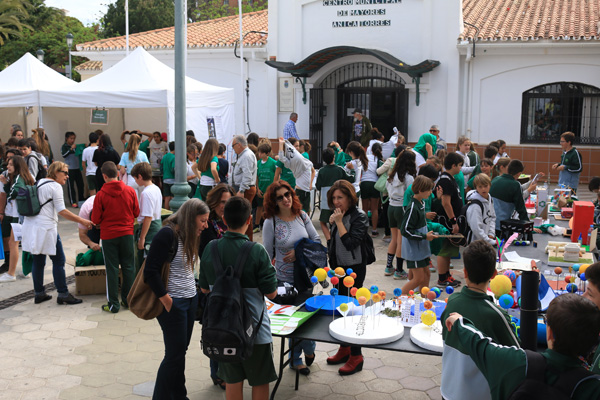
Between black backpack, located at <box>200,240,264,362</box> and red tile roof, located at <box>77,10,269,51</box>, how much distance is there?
16487 millimetres

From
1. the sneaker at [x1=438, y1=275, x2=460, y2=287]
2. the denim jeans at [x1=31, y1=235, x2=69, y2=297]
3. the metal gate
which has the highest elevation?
the metal gate

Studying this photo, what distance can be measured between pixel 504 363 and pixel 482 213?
13.5ft

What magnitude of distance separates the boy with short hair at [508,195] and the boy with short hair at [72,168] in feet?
31.2

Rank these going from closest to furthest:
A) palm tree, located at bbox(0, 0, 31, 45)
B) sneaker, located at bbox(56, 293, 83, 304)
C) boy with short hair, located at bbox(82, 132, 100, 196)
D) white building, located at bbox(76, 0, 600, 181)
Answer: sneaker, located at bbox(56, 293, 83, 304) < boy with short hair, located at bbox(82, 132, 100, 196) < white building, located at bbox(76, 0, 600, 181) < palm tree, located at bbox(0, 0, 31, 45)

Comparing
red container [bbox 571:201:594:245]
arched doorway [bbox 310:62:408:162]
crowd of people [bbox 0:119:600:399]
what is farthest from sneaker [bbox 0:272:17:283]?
arched doorway [bbox 310:62:408:162]

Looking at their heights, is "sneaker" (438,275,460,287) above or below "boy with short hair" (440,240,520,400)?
below

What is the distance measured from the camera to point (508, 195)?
24.7 ft

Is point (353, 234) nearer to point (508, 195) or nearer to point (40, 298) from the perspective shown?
point (508, 195)

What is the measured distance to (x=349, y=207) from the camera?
5469mm

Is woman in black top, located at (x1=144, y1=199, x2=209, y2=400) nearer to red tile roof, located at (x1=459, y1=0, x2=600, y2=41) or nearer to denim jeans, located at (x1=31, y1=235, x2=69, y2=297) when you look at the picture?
denim jeans, located at (x1=31, y1=235, x2=69, y2=297)

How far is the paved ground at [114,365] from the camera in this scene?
5.14 m

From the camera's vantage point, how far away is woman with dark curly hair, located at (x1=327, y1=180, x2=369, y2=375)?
17.7 ft

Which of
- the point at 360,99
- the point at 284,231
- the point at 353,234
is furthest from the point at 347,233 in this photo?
the point at 360,99

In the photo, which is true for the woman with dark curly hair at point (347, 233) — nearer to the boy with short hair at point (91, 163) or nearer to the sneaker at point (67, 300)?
the sneaker at point (67, 300)
